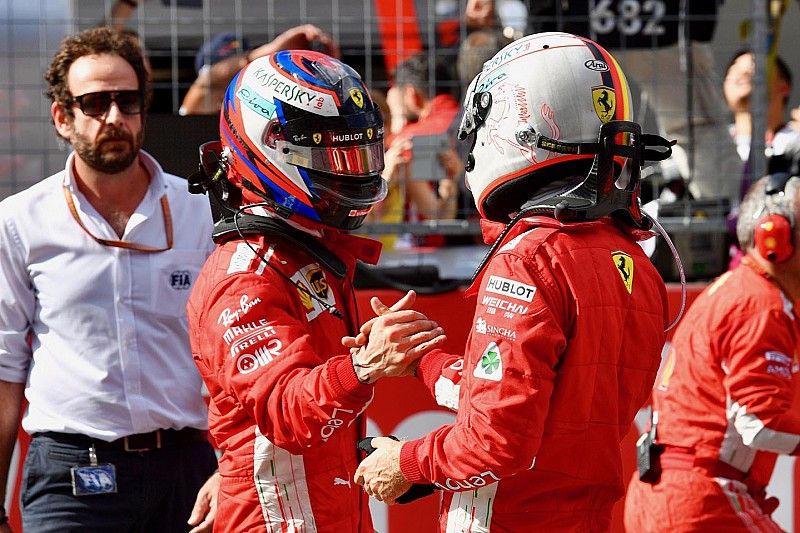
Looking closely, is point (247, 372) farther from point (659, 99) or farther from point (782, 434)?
point (659, 99)

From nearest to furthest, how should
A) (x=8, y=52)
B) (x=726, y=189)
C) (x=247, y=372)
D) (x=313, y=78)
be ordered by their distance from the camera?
(x=247, y=372), (x=313, y=78), (x=8, y=52), (x=726, y=189)

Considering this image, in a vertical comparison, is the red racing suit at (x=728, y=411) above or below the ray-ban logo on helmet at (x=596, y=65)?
below

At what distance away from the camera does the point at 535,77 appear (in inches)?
105

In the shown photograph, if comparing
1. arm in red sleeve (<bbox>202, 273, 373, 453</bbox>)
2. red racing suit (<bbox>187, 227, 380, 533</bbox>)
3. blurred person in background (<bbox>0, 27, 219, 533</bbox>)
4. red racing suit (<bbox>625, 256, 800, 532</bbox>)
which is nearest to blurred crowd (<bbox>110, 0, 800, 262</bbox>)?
red racing suit (<bbox>625, 256, 800, 532</bbox>)

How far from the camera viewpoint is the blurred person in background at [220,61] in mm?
5438

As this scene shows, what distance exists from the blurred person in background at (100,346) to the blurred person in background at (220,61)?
5.36 feet

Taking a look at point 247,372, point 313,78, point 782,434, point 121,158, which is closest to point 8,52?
point 121,158

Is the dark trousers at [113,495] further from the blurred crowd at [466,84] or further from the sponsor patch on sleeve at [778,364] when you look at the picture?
the sponsor patch on sleeve at [778,364]

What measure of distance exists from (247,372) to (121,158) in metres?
1.28

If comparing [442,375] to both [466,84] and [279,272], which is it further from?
[466,84]

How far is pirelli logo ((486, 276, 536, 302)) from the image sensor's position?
250 centimetres

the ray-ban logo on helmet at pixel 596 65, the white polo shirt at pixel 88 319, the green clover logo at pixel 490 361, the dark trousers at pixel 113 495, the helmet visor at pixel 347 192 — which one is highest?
the ray-ban logo on helmet at pixel 596 65

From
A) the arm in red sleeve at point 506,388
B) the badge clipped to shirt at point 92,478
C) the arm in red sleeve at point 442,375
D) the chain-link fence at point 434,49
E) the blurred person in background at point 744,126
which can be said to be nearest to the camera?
the arm in red sleeve at point 506,388

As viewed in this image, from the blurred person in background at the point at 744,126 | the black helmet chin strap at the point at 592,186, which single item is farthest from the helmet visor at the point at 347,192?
the blurred person in background at the point at 744,126
